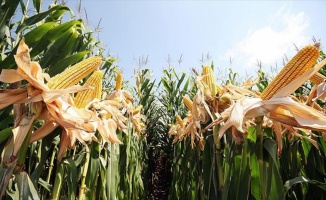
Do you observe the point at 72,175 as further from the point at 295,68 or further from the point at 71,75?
the point at 295,68

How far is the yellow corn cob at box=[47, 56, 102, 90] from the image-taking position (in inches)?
38.4

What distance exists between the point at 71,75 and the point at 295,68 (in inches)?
39.7

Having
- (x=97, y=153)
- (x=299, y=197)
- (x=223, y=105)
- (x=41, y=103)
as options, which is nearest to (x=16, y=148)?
(x=41, y=103)

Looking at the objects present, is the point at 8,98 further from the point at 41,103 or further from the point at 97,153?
the point at 97,153

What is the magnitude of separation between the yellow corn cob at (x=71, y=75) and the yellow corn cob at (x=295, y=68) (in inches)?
33.1

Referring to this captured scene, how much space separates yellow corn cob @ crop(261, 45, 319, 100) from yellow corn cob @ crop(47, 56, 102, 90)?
84 centimetres

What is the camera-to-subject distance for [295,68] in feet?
3.64

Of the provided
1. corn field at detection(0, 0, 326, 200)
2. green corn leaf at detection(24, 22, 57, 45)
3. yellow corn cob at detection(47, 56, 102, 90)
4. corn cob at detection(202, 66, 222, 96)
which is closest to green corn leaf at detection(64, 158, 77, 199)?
corn field at detection(0, 0, 326, 200)

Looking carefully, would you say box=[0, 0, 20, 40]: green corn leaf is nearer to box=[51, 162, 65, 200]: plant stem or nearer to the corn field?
the corn field

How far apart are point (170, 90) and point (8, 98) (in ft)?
16.1

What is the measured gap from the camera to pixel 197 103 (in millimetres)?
1615

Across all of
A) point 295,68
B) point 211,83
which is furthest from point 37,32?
point 295,68

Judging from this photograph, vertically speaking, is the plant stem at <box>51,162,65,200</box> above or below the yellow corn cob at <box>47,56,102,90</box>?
below

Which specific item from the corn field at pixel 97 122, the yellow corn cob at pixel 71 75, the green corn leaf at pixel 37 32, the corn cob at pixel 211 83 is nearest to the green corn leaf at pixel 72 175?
the corn field at pixel 97 122
